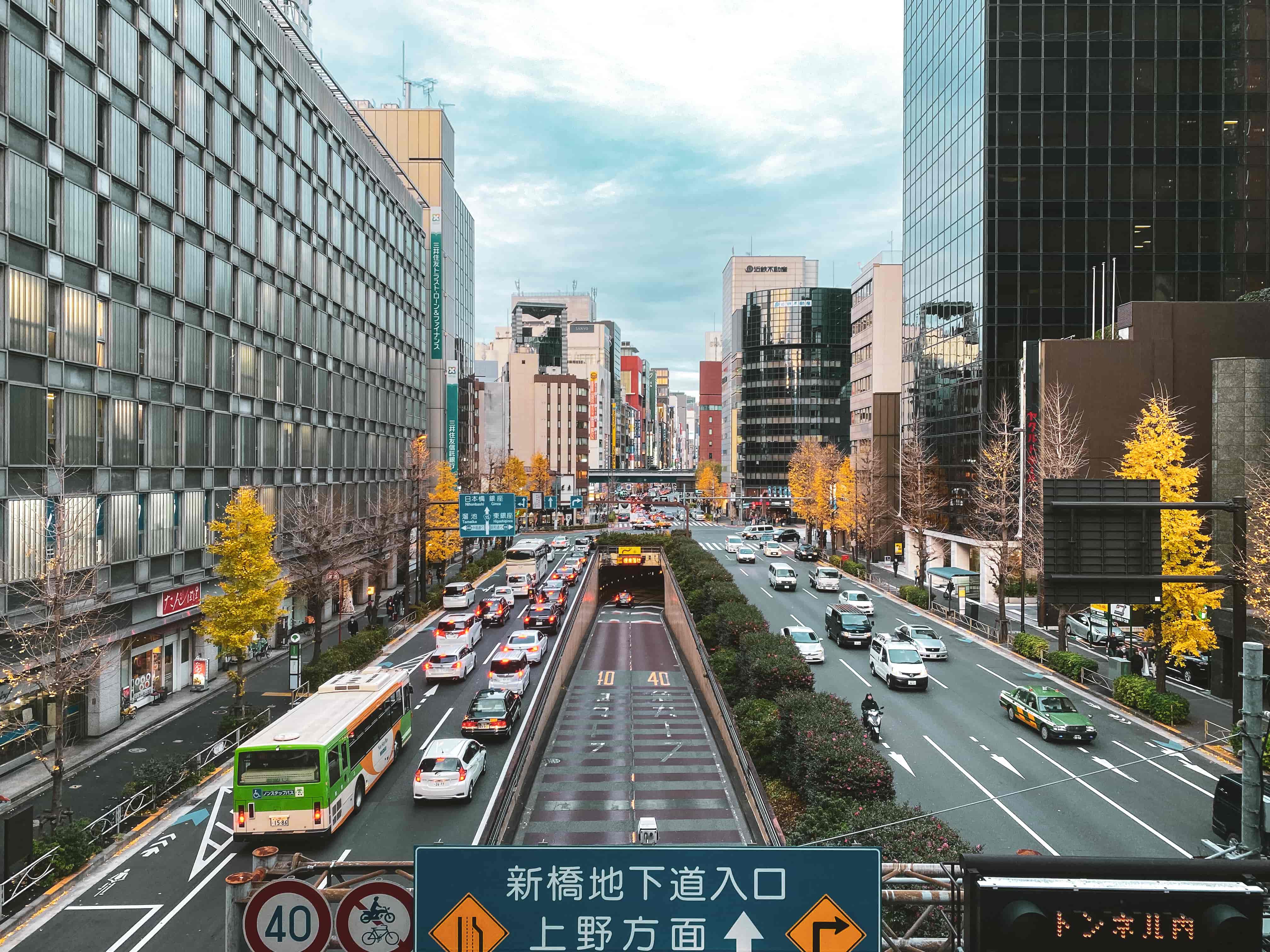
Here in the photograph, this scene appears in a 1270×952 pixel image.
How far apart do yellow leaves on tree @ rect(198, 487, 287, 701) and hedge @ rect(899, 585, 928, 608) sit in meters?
39.1

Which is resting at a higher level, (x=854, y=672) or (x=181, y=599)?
(x=181, y=599)

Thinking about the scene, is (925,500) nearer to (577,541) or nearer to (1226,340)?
(1226,340)

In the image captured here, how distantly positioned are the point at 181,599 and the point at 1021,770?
31004mm

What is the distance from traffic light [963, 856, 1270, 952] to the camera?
5.46 metres

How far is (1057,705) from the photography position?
2641 centimetres

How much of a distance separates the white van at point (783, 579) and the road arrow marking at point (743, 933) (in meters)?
53.9

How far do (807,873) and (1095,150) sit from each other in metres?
60.1

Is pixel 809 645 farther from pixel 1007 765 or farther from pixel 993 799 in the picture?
pixel 993 799

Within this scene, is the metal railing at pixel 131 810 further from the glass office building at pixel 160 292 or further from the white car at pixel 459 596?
the white car at pixel 459 596

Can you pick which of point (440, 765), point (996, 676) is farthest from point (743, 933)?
point (996, 676)

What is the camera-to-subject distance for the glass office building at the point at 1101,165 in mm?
50969

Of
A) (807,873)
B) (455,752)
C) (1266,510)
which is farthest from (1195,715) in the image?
(807,873)

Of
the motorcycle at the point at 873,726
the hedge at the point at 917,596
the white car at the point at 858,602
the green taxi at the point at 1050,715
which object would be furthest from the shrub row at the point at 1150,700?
the hedge at the point at 917,596

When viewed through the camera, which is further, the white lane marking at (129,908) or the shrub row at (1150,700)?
the shrub row at (1150,700)
